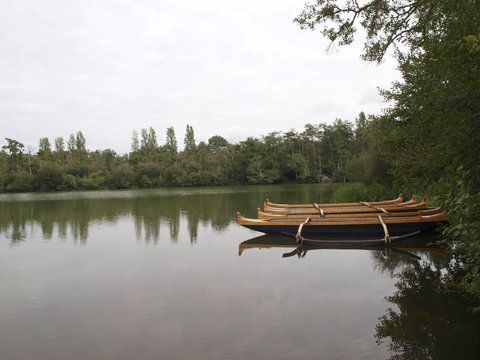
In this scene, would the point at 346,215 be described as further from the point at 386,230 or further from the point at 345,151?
the point at 345,151

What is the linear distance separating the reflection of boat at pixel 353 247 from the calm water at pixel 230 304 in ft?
0.24

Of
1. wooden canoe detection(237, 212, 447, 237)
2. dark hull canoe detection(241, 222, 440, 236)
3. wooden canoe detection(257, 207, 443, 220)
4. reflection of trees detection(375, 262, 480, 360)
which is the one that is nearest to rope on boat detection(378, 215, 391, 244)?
wooden canoe detection(237, 212, 447, 237)

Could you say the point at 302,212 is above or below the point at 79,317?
above

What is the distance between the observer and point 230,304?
6523mm

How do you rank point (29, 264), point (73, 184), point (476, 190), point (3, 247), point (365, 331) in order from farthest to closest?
point (73, 184)
point (3, 247)
point (29, 264)
point (365, 331)
point (476, 190)

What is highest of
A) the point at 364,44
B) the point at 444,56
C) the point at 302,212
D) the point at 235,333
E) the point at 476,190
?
the point at 364,44

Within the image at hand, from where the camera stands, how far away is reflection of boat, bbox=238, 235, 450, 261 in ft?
32.8

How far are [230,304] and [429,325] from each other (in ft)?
11.3

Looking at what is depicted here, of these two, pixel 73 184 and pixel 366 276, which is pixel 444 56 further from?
pixel 73 184

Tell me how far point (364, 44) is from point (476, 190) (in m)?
8.40

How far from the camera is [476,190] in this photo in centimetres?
373

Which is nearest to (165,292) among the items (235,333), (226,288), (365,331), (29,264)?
(226,288)

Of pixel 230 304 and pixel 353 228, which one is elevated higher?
pixel 353 228

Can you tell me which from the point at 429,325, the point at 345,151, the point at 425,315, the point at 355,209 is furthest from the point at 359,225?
the point at 345,151
